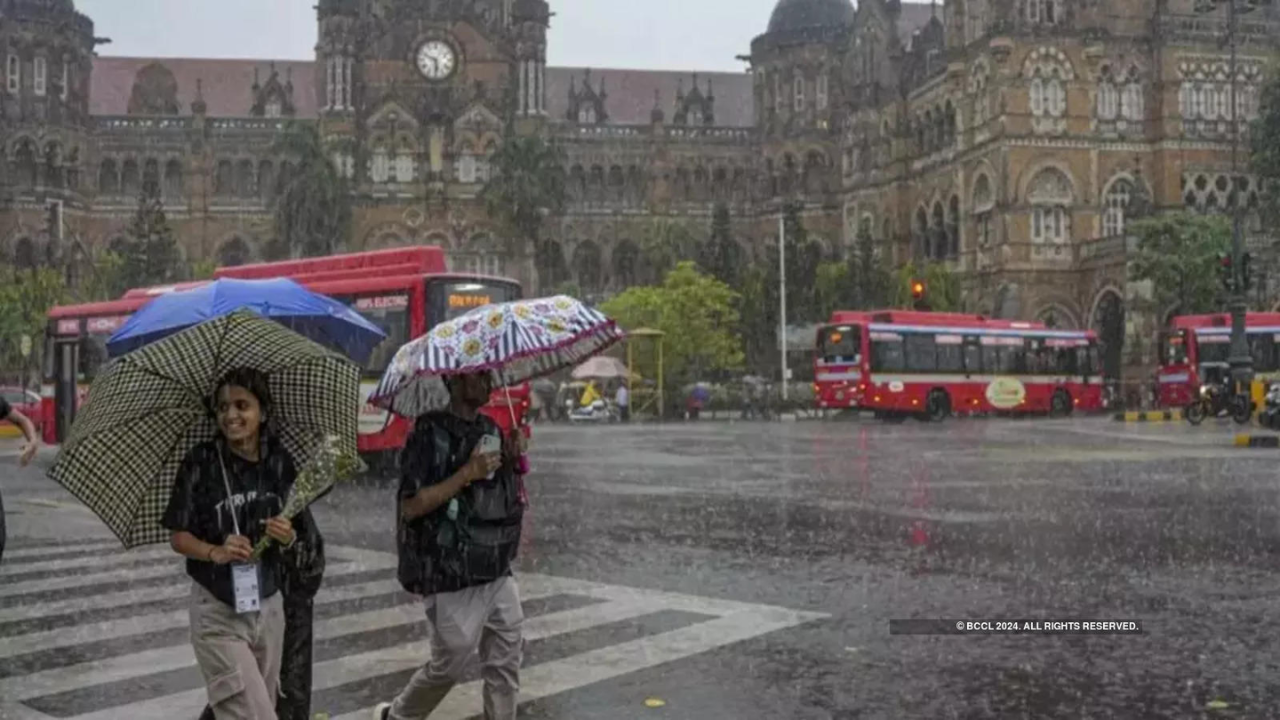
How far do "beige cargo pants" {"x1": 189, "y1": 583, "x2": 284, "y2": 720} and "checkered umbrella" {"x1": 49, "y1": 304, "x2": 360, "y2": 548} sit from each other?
391 mm

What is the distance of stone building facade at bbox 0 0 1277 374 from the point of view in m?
54.1

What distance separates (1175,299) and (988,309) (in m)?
8.15

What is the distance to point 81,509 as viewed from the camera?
680 inches

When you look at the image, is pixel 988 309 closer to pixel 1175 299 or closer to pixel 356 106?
pixel 1175 299

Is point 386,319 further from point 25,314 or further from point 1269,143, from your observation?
point 1269,143

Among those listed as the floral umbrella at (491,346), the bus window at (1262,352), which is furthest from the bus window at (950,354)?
the floral umbrella at (491,346)

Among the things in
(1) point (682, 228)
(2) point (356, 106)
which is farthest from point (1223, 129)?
(2) point (356, 106)

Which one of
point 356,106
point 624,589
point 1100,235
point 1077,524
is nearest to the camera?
point 624,589

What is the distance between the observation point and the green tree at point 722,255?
62.9m

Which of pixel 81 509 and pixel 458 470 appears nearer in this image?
pixel 458 470

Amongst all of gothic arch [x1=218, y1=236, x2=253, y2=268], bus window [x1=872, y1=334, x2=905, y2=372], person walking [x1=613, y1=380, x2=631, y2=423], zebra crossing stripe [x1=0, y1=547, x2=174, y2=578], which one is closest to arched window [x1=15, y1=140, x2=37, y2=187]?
gothic arch [x1=218, y1=236, x2=253, y2=268]

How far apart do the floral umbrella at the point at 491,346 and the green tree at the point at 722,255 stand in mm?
54970

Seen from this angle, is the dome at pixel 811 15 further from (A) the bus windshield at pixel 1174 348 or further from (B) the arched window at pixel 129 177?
(A) the bus windshield at pixel 1174 348

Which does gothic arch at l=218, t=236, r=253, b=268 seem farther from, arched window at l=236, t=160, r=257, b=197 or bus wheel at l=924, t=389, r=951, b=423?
bus wheel at l=924, t=389, r=951, b=423
